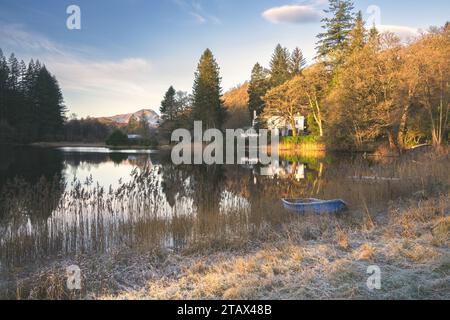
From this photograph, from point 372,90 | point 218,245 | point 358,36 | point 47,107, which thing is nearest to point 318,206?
point 218,245

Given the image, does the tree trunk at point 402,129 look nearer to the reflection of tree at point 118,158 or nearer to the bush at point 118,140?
the reflection of tree at point 118,158

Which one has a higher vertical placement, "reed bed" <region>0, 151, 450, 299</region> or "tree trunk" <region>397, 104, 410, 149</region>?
"tree trunk" <region>397, 104, 410, 149</region>

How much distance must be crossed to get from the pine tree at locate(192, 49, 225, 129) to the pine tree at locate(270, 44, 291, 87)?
909 centimetres

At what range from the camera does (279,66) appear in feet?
176

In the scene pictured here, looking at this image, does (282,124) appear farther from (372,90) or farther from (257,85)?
(372,90)

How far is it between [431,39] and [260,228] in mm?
21570

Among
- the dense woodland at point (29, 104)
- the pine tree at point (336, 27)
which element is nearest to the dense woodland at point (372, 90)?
the pine tree at point (336, 27)

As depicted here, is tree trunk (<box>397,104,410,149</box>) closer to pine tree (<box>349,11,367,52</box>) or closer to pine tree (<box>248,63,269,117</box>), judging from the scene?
pine tree (<box>349,11,367,52</box>)

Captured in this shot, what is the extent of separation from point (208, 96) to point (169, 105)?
564 inches

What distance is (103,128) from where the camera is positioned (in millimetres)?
72500

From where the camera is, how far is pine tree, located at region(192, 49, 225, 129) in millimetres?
50906

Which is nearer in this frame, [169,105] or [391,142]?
[391,142]

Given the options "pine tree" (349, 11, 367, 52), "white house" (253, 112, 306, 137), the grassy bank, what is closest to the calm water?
the grassy bank
